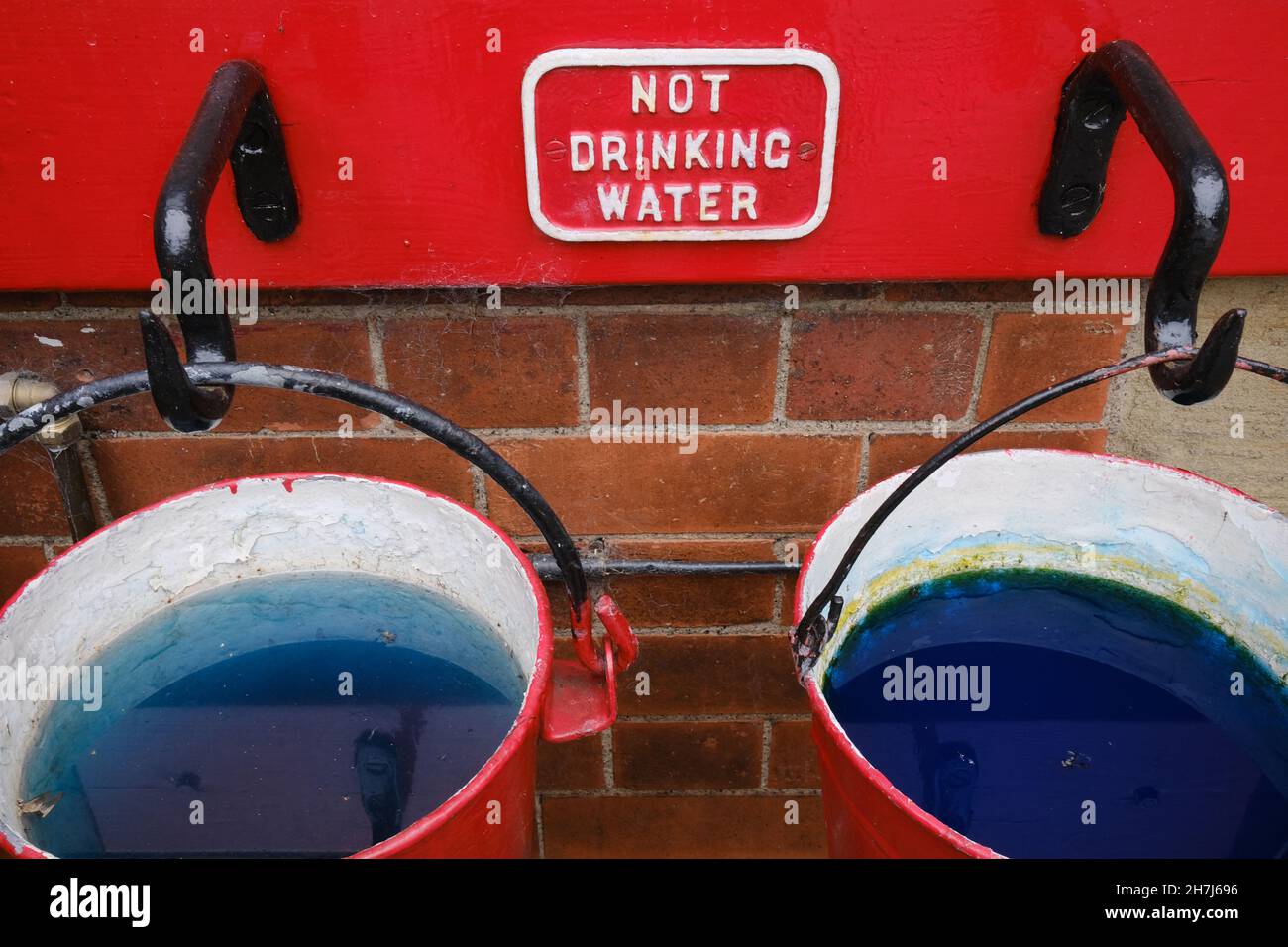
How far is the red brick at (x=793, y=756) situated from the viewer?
1329 millimetres

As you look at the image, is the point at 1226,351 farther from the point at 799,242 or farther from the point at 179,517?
the point at 179,517

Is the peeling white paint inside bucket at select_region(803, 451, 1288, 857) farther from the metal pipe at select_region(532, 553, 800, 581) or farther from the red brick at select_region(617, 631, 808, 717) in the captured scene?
the red brick at select_region(617, 631, 808, 717)

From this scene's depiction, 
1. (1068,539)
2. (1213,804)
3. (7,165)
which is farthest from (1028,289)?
(7,165)

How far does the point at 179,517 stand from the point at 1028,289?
33.7 inches

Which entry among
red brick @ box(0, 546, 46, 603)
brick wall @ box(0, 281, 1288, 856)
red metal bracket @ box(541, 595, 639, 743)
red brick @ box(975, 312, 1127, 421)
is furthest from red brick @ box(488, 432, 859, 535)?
red brick @ box(0, 546, 46, 603)

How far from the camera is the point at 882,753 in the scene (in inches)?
33.8

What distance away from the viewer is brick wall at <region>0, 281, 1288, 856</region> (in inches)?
40.4

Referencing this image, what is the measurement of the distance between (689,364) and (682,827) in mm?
→ 718

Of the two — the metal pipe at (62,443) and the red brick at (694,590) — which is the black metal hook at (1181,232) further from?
the metal pipe at (62,443)

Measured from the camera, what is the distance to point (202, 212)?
2.12ft

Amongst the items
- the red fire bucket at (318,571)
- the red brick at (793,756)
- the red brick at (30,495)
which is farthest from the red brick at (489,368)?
the red brick at (793,756)

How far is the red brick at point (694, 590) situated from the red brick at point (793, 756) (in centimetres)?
19

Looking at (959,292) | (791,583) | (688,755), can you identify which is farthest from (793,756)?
(959,292)

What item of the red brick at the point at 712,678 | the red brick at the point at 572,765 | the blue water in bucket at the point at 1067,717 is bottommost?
the red brick at the point at 572,765
